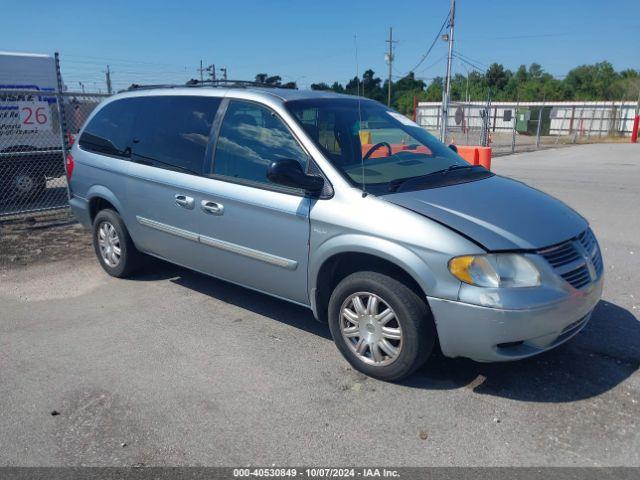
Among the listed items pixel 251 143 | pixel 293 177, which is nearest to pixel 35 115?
pixel 251 143

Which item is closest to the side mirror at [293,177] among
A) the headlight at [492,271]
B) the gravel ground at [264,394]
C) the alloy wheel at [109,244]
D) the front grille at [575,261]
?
the headlight at [492,271]

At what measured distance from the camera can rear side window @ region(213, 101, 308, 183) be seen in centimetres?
419

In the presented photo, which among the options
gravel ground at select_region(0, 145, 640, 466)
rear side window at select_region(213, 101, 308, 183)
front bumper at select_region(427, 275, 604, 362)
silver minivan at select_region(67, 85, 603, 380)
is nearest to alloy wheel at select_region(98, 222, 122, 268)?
silver minivan at select_region(67, 85, 603, 380)

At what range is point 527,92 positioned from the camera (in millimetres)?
59469

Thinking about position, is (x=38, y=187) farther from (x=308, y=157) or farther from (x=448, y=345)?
(x=448, y=345)

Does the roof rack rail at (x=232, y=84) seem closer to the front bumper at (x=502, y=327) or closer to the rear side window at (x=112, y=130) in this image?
the rear side window at (x=112, y=130)

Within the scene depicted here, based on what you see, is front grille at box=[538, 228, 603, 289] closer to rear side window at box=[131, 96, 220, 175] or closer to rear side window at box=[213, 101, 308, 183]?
rear side window at box=[213, 101, 308, 183]

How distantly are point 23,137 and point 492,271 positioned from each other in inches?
393

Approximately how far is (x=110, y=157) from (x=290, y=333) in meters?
2.67

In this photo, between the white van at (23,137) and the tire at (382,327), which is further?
the white van at (23,137)

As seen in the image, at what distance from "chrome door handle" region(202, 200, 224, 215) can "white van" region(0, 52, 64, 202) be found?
650 cm

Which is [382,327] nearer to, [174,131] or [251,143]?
[251,143]

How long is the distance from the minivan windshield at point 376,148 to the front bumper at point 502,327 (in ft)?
3.23

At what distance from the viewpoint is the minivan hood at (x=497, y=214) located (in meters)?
3.36
